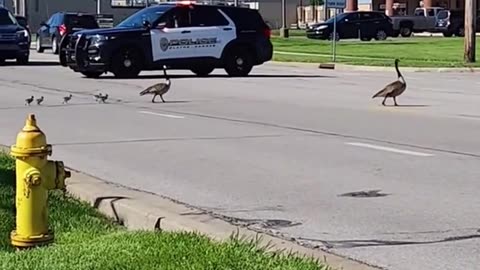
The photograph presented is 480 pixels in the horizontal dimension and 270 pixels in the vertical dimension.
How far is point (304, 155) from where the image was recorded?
40.5 ft

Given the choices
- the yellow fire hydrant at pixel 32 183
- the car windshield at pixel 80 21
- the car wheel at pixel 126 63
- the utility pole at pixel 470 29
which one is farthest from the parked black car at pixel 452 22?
the yellow fire hydrant at pixel 32 183

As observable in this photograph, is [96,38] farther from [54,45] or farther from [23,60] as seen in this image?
[54,45]

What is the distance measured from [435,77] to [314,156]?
1862cm

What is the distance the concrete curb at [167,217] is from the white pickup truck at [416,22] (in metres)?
56.6

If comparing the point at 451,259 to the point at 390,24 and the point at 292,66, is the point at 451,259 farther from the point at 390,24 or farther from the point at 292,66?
the point at 390,24

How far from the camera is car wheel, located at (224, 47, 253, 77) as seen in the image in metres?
29.2

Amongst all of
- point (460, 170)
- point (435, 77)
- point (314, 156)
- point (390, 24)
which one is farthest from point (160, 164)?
point (390, 24)

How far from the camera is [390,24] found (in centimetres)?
5966

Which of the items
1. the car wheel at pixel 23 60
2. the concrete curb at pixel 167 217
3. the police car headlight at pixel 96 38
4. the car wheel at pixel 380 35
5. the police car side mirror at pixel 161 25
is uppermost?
the police car side mirror at pixel 161 25

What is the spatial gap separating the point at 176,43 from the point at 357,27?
31.3m

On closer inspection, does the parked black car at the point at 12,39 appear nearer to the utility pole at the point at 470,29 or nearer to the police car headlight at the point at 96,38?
the police car headlight at the point at 96,38

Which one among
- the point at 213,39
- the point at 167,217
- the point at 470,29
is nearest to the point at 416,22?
the point at 470,29

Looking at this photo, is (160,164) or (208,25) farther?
(208,25)

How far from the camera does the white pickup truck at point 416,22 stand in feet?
216
